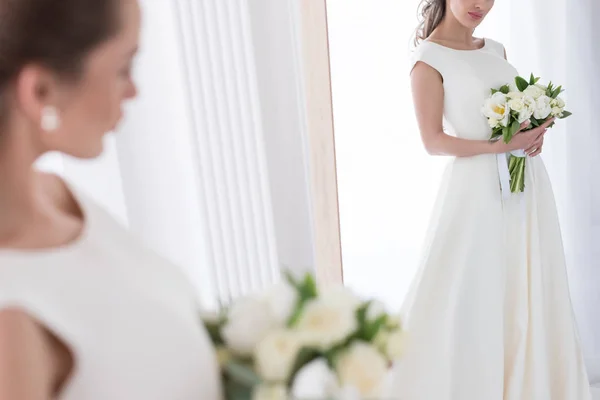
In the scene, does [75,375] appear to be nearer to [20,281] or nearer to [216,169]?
[20,281]

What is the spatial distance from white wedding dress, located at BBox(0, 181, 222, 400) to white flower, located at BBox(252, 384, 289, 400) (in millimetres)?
154

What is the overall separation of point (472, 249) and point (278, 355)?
132 cm

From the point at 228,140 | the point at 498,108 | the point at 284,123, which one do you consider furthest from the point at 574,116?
the point at 228,140

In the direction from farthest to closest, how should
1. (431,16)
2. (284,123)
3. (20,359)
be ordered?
(431,16) < (284,123) < (20,359)

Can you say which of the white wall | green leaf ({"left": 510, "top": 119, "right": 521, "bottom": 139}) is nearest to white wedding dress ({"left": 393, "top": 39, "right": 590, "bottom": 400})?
green leaf ({"left": 510, "top": 119, "right": 521, "bottom": 139})

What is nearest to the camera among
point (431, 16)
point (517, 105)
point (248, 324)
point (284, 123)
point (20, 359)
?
point (20, 359)

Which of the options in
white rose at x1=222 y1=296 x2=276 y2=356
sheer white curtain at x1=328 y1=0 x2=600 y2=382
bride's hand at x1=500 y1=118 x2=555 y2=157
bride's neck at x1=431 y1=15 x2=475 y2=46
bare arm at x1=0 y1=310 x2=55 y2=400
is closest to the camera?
bare arm at x1=0 y1=310 x2=55 y2=400

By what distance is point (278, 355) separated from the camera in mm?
642

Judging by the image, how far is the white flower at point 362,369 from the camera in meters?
0.64

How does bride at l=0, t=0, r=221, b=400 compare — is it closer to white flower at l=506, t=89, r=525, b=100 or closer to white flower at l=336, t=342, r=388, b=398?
white flower at l=336, t=342, r=388, b=398

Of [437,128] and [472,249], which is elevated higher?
[437,128]

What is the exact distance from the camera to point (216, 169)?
177cm

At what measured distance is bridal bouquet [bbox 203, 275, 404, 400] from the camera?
25.0 inches

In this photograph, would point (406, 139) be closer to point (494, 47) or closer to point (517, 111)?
point (494, 47)
